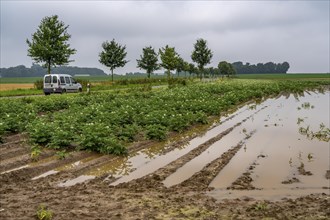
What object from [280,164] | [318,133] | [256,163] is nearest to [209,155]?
[256,163]

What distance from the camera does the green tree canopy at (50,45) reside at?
41.8 metres

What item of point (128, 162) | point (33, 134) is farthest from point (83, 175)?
point (33, 134)

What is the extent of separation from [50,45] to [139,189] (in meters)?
36.8

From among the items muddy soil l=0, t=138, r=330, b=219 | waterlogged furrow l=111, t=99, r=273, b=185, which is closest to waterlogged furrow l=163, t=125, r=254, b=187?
waterlogged furrow l=111, t=99, r=273, b=185

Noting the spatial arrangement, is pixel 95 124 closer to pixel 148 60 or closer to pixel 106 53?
pixel 106 53

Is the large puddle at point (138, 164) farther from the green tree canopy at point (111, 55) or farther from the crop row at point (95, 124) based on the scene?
the green tree canopy at point (111, 55)

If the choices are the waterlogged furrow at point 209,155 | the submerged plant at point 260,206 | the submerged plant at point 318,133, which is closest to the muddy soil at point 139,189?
the submerged plant at point 260,206

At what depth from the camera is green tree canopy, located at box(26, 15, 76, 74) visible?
4175 centimetres

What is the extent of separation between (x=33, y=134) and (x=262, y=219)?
8459mm

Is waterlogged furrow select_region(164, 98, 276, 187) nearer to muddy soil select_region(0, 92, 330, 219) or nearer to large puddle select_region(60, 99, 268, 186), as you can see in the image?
muddy soil select_region(0, 92, 330, 219)

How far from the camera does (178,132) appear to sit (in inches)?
631

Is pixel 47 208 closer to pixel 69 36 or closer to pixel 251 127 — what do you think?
pixel 251 127

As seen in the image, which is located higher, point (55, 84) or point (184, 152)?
point (55, 84)

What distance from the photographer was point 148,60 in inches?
2825
